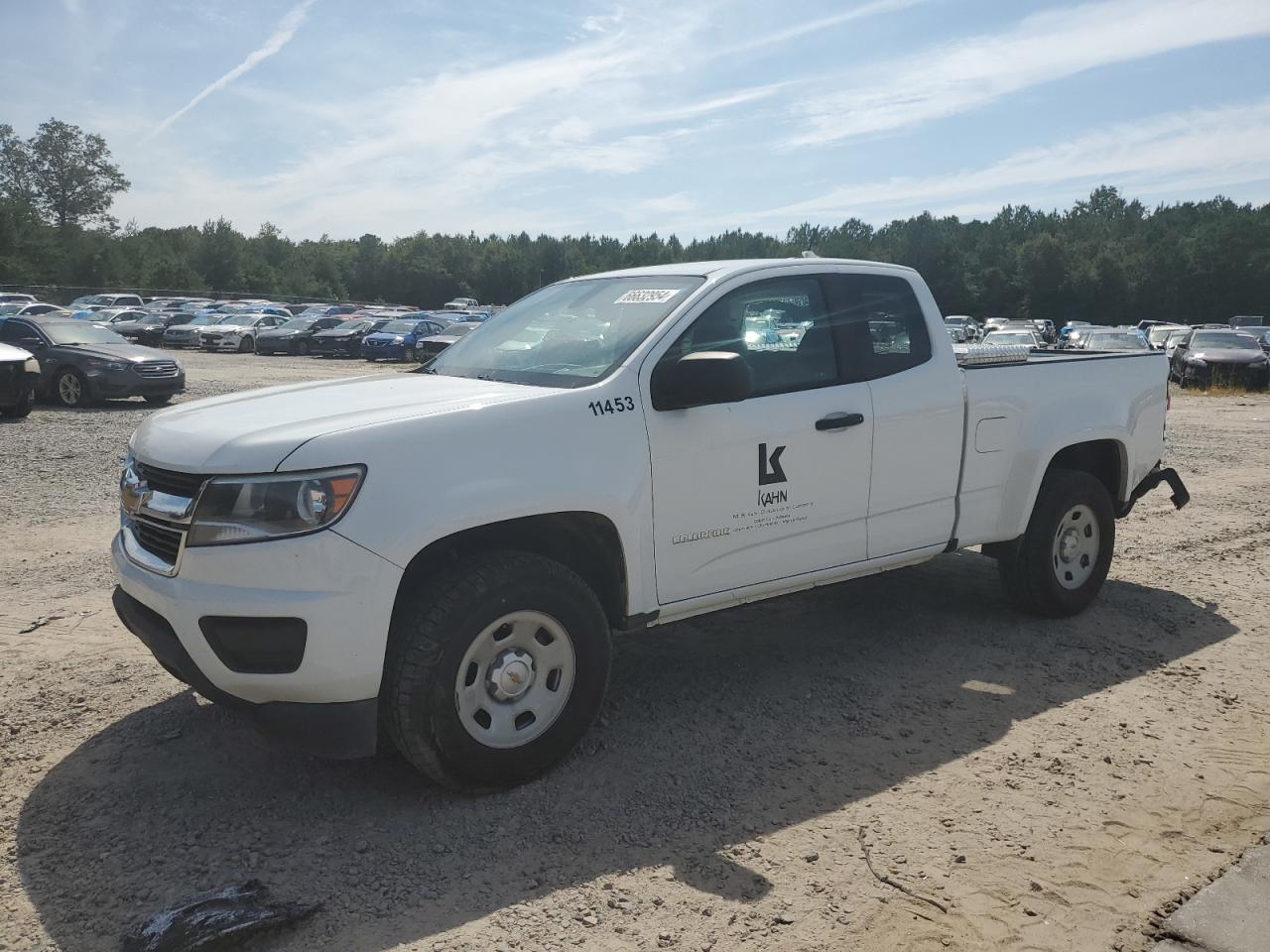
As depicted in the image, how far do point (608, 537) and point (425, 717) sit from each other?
38.4 inches

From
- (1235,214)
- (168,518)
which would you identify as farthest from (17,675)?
(1235,214)

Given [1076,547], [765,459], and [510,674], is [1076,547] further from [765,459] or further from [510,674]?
[510,674]

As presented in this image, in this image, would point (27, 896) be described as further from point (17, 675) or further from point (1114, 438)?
point (1114, 438)

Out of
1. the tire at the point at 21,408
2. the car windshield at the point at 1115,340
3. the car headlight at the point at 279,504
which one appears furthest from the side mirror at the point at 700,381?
the car windshield at the point at 1115,340

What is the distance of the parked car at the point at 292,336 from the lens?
35.8m

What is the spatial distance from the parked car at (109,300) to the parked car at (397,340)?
79.5 feet

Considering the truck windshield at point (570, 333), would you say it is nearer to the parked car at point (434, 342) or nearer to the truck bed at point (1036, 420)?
the truck bed at point (1036, 420)

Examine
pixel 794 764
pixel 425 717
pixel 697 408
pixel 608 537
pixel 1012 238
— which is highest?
pixel 1012 238

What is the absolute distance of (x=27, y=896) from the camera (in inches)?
123

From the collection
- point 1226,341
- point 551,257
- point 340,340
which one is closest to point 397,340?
point 340,340

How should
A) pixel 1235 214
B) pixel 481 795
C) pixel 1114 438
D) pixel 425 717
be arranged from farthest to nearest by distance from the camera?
pixel 1235 214 < pixel 1114 438 < pixel 481 795 < pixel 425 717

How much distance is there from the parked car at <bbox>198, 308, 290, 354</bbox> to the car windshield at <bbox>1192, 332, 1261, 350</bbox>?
29496mm

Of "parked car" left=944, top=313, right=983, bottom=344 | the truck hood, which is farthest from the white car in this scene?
the truck hood

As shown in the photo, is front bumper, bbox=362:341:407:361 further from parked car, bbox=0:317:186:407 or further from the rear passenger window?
the rear passenger window
